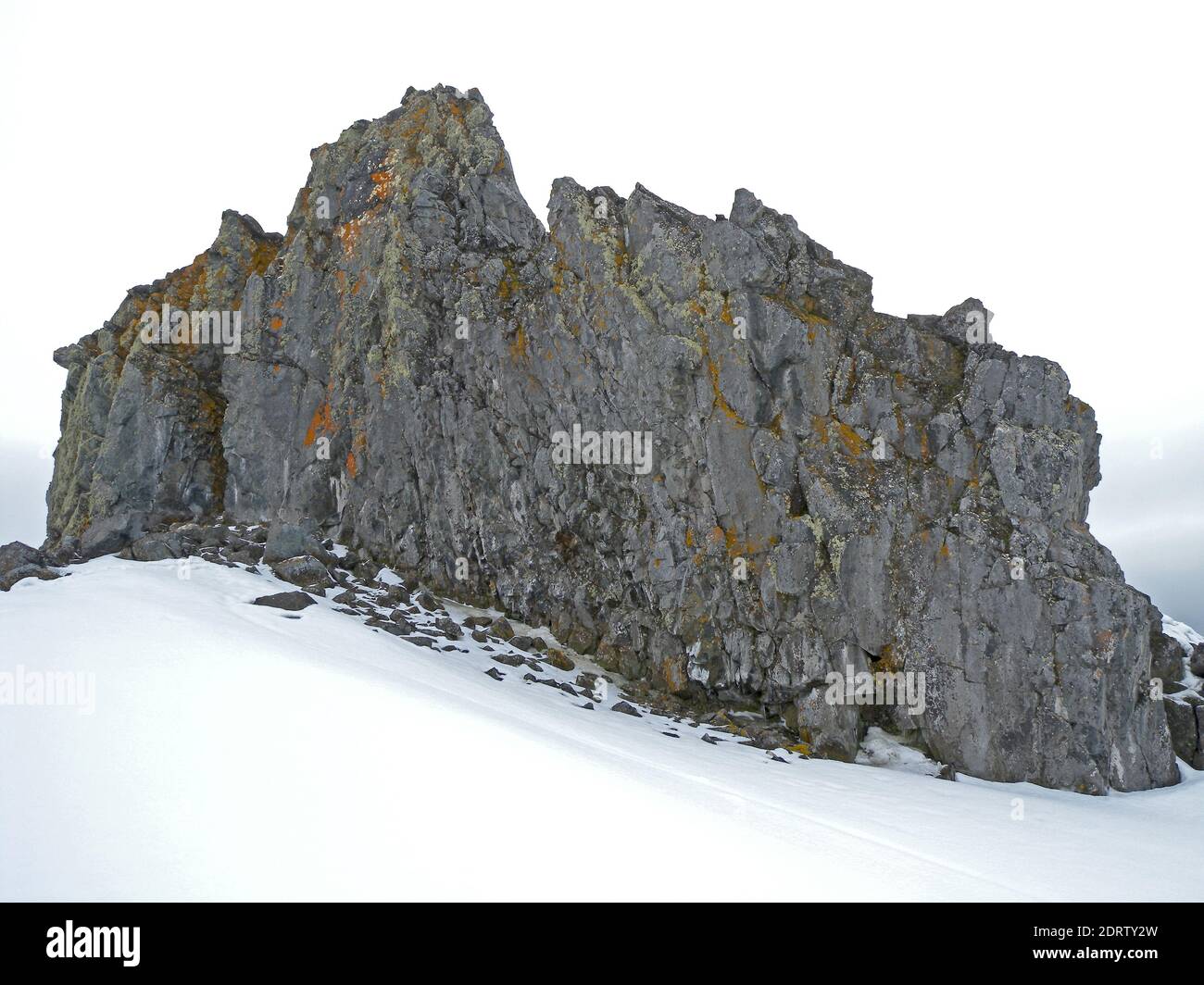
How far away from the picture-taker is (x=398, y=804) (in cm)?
966

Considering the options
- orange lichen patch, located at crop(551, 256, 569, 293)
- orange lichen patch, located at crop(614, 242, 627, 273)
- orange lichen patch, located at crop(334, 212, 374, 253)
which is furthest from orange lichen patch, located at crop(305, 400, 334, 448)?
orange lichen patch, located at crop(614, 242, 627, 273)

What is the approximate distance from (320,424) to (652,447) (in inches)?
658

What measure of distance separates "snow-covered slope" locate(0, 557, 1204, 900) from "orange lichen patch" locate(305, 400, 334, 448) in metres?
16.4

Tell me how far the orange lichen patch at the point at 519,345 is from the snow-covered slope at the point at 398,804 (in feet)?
54.8

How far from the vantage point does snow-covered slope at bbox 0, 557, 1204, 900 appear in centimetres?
818

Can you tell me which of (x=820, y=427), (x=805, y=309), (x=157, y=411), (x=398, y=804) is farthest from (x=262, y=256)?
(x=398, y=804)

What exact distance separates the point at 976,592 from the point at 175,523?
3266 cm

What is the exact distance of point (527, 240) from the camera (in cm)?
3606

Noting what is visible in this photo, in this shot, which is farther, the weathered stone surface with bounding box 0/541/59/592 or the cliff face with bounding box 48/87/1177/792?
the cliff face with bounding box 48/87/1177/792

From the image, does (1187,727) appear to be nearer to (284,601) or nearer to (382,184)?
(284,601)

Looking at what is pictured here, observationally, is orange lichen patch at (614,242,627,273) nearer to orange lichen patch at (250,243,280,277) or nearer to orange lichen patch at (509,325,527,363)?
orange lichen patch at (509,325,527,363)

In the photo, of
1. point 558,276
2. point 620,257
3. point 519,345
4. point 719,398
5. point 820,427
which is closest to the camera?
point 820,427

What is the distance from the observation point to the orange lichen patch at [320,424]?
33.4 metres
